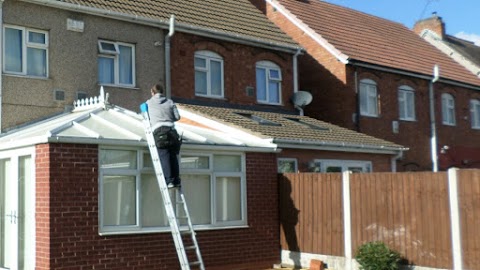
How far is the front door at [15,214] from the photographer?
11266mm

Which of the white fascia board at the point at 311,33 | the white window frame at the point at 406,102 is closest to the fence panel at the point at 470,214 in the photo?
the white fascia board at the point at 311,33

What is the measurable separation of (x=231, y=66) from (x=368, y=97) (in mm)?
6471

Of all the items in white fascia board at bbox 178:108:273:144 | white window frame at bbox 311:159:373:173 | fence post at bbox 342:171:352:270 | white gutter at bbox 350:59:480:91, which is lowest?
fence post at bbox 342:171:352:270

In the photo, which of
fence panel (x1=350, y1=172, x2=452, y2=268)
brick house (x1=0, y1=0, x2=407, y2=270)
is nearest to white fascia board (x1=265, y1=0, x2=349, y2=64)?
brick house (x1=0, y1=0, x2=407, y2=270)

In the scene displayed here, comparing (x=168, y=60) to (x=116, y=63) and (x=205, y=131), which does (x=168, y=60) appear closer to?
(x=116, y=63)

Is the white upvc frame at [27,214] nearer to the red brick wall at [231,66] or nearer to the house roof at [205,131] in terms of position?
the house roof at [205,131]

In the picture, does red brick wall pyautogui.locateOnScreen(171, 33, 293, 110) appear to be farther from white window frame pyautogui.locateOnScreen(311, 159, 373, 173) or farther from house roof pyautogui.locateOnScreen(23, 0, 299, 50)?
white window frame pyautogui.locateOnScreen(311, 159, 373, 173)

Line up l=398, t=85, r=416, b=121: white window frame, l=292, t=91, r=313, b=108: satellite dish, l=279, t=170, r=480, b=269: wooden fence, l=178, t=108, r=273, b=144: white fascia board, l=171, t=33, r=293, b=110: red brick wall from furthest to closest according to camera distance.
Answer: l=398, t=85, r=416, b=121: white window frame → l=292, t=91, r=313, b=108: satellite dish → l=171, t=33, r=293, b=110: red brick wall → l=178, t=108, r=273, b=144: white fascia board → l=279, t=170, r=480, b=269: wooden fence

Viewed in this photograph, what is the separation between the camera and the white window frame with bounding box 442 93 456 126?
27.0 m

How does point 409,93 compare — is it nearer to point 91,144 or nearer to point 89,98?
point 89,98

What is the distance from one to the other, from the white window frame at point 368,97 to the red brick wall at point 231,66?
3243mm

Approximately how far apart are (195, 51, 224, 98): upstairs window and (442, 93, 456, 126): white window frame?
477 inches

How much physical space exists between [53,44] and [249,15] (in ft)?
27.8

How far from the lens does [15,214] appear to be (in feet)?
37.4
